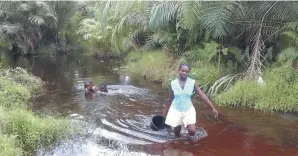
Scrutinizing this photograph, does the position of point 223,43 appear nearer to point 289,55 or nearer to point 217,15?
point 217,15

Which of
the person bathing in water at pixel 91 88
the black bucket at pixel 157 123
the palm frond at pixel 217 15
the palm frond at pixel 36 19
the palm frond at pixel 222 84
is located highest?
the palm frond at pixel 217 15

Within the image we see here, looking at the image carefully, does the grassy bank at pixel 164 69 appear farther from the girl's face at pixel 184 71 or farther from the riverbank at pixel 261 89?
the girl's face at pixel 184 71

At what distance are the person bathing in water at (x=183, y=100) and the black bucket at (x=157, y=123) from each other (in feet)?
2.62

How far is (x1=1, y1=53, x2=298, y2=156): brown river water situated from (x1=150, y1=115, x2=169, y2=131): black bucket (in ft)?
0.38

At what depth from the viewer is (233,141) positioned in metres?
7.09

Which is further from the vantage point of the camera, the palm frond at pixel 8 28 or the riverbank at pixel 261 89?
the palm frond at pixel 8 28

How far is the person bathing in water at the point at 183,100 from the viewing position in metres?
6.45

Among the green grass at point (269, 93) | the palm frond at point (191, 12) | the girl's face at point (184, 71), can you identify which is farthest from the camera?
the palm frond at point (191, 12)

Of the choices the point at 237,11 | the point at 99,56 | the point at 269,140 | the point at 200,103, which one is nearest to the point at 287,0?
the point at 237,11

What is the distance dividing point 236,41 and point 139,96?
3.57 metres

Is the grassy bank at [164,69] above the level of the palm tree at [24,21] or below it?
below

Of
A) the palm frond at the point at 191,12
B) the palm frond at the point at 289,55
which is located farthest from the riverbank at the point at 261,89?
the palm frond at the point at 191,12

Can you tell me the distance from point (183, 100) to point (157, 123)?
1371 millimetres

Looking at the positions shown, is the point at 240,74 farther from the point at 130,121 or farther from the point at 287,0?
the point at 130,121
